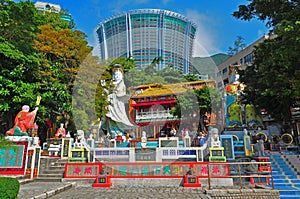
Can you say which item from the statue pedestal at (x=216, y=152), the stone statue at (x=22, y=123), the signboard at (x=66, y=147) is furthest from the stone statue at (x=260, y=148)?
the stone statue at (x=22, y=123)

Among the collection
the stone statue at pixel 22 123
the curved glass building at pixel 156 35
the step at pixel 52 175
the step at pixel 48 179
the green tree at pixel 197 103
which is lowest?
the step at pixel 48 179

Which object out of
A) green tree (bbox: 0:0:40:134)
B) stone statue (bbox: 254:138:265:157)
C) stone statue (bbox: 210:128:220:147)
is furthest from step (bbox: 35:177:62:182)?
stone statue (bbox: 254:138:265:157)

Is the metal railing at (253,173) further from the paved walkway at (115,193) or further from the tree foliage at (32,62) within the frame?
the tree foliage at (32,62)

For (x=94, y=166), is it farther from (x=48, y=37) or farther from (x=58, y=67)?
(x=48, y=37)

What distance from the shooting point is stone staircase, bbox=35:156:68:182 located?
10341mm

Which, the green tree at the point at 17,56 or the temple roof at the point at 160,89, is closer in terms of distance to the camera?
the green tree at the point at 17,56

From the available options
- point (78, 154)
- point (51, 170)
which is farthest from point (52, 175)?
point (78, 154)

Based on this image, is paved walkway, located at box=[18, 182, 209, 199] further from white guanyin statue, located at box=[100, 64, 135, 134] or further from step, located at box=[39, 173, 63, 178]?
white guanyin statue, located at box=[100, 64, 135, 134]

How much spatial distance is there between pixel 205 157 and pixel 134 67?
16845mm

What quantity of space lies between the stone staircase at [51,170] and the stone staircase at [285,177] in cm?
903

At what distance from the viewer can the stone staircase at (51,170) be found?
1034 centimetres

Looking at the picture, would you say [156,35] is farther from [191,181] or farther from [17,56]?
[17,56]

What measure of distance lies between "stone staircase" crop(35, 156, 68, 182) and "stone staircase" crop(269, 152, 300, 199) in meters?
9.03

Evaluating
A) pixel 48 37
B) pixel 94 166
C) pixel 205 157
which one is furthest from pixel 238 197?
pixel 48 37
